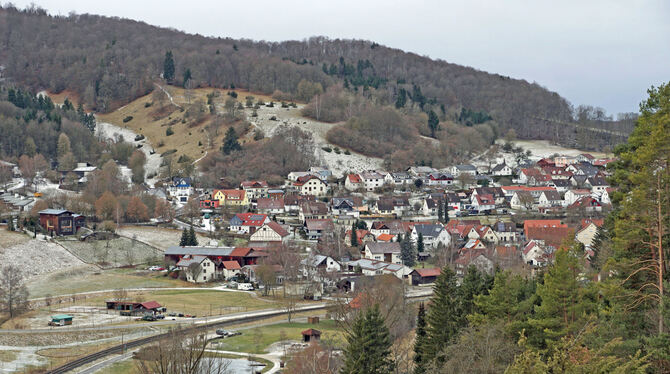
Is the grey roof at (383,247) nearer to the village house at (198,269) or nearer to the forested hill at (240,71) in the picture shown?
the village house at (198,269)

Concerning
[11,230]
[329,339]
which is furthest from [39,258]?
[329,339]

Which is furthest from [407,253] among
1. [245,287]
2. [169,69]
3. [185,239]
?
[169,69]

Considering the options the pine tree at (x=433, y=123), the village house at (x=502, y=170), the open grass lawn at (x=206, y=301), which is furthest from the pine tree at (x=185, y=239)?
the pine tree at (x=433, y=123)

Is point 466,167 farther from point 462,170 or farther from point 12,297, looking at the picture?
point 12,297

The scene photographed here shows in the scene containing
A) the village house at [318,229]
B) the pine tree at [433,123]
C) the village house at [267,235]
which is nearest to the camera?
the village house at [267,235]

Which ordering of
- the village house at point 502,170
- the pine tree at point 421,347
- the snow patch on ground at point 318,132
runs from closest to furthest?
1. the pine tree at point 421,347
2. the snow patch on ground at point 318,132
3. the village house at point 502,170

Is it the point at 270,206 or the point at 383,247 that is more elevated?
the point at 270,206

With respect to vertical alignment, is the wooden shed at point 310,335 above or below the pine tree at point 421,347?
below
